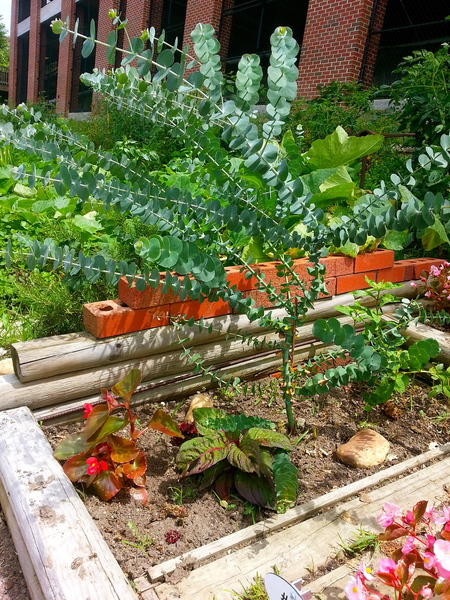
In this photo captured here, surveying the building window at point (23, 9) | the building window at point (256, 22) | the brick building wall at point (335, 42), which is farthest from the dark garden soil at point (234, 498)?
the building window at point (23, 9)

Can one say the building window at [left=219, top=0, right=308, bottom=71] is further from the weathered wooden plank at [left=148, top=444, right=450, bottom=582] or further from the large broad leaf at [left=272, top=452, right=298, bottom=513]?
the large broad leaf at [left=272, top=452, right=298, bottom=513]

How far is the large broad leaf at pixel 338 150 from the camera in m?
2.99

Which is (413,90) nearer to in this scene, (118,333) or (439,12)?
(118,333)

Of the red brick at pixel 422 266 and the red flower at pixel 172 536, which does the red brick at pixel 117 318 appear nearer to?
the red flower at pixel 172 536

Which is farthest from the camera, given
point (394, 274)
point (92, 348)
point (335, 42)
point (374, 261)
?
point (335, 42)

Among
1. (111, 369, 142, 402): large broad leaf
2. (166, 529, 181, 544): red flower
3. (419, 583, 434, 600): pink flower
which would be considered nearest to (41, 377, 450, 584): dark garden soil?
(166, 529, 181, 544): red flower

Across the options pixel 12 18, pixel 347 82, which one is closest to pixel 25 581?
pixel 347 82

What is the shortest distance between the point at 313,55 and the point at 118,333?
885 centimetres

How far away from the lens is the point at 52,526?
138cm

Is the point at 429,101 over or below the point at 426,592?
over

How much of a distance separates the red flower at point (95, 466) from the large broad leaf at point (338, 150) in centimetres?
223

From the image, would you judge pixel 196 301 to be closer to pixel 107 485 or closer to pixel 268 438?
pixel 268 438

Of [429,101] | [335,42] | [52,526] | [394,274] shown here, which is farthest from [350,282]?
[335,42]

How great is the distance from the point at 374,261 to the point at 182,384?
141 centimetres
